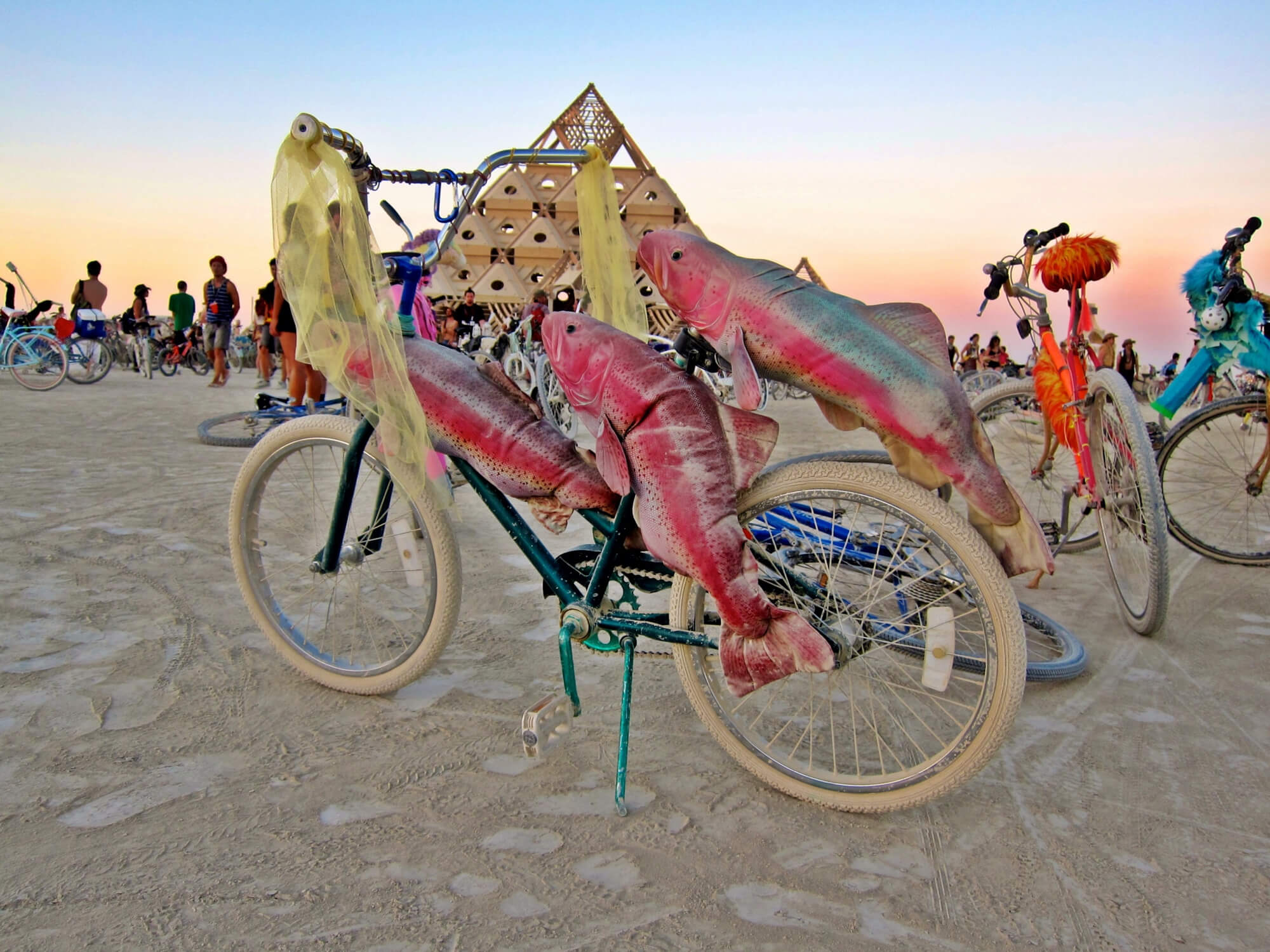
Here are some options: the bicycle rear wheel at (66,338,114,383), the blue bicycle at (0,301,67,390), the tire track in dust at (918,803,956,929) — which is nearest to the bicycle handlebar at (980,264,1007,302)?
the tire track in dust at (918,803,956,929)

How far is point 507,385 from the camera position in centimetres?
221

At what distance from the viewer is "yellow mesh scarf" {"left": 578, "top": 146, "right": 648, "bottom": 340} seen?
269 cm

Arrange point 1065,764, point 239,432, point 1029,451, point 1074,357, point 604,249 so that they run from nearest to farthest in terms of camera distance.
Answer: point 1065,764
point 604,249
point 1074,357
point 1029,451
point 239,432

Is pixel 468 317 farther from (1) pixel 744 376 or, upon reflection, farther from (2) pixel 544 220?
(2) pixel 544 220

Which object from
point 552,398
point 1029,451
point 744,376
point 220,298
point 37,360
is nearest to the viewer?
point 744,376

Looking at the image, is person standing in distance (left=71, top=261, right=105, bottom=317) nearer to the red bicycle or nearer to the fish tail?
the red bicycle

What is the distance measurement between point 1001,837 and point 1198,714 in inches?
44.7

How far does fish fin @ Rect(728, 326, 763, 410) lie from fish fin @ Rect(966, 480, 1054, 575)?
56 cm

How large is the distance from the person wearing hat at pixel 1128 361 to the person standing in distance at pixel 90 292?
22.8 metres

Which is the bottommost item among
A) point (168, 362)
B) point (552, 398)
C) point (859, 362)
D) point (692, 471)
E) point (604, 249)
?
point (168, 362)

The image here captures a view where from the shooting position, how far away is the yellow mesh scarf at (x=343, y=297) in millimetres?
2021

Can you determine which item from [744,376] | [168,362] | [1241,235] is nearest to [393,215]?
[744,376]

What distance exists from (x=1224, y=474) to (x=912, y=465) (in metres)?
3.67

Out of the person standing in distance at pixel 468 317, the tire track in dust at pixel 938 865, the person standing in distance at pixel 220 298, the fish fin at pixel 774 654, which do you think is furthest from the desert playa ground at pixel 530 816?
the person standing in distance at pixel 220 298
